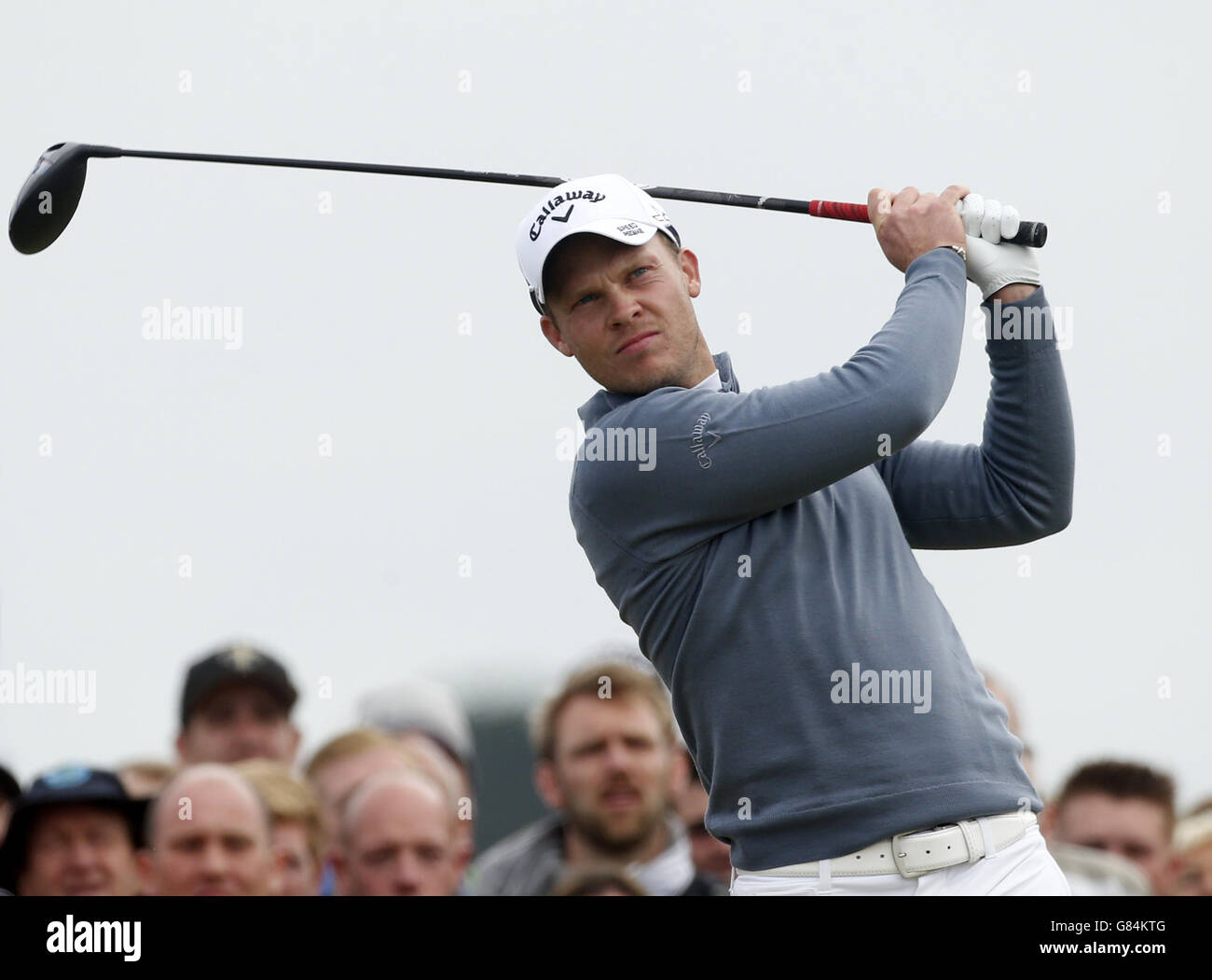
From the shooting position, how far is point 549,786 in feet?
17.2

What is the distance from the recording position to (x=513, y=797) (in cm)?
802

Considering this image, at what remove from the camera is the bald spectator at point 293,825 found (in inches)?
181

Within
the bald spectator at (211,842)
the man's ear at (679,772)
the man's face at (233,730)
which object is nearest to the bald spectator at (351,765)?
the man's face at (233,730)

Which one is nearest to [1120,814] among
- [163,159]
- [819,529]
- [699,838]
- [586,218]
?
[699,838]

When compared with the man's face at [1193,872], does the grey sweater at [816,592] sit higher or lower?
higher

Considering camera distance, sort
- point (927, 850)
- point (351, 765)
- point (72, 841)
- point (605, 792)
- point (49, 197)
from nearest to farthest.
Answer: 1. point (927, 850)
2. point (49, 197)
3. point (72, 841)
4. point (605, 792)
5. point (351, 765)

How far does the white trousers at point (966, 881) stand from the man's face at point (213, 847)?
2.08 meters

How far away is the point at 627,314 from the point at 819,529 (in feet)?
1.70

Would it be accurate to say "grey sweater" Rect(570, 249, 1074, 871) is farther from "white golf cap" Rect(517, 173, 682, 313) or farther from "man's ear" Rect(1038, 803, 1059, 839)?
"man's ear" Rect(1038, 803, 1059, 839)

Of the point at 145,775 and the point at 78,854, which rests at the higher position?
the point at 145,775

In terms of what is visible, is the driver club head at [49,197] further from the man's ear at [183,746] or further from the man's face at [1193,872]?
the man's face at [1193,872]

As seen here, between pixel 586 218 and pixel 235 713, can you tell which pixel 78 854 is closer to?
pixel 235 713
